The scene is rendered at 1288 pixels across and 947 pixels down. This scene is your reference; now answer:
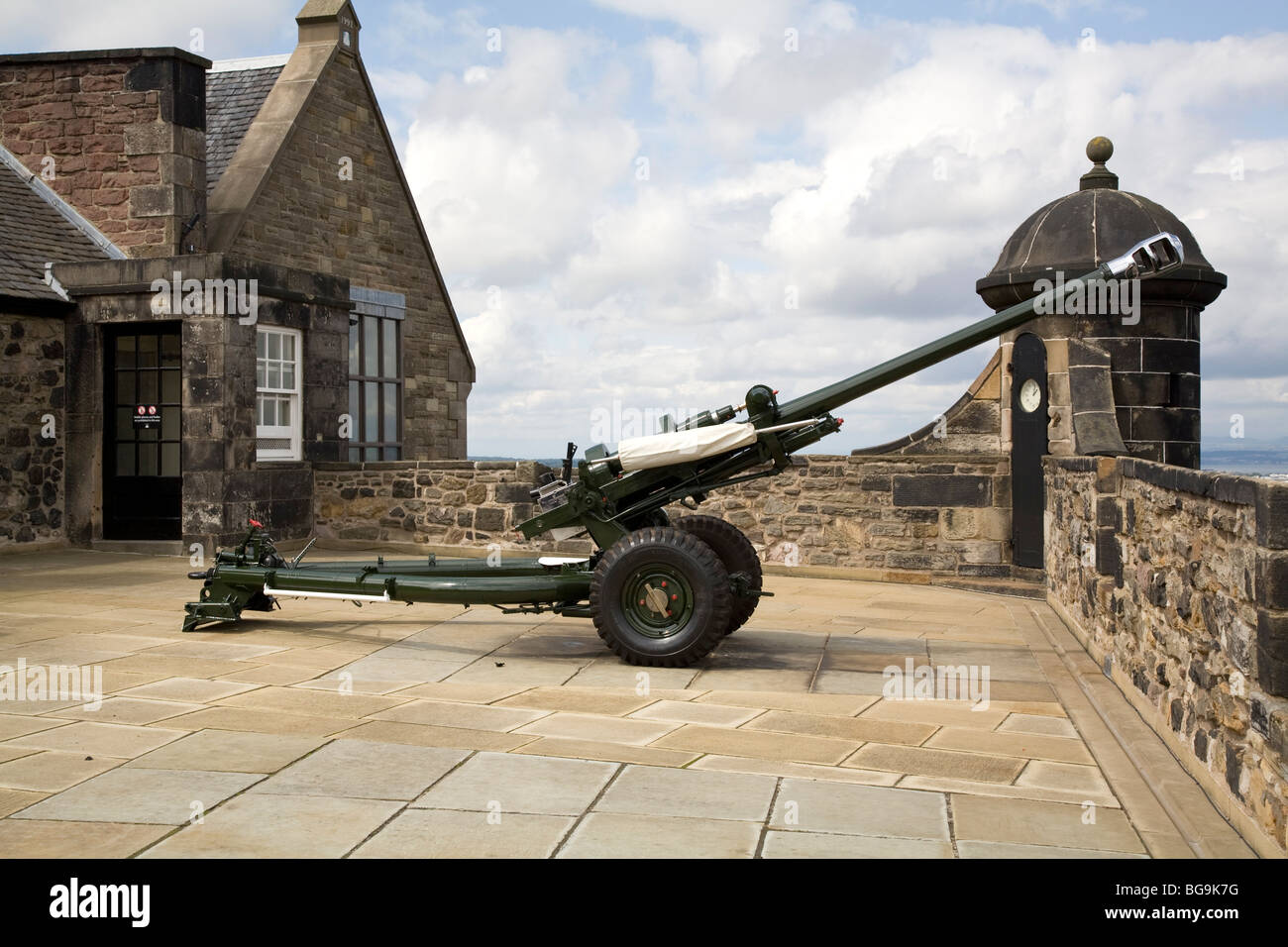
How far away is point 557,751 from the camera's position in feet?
16.7

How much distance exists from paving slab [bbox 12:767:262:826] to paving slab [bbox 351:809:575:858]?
2.49 feet

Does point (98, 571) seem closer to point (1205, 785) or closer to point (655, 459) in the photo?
point (655, 459)

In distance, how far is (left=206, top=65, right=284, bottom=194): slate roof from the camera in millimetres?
16500

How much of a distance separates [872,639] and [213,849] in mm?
5325

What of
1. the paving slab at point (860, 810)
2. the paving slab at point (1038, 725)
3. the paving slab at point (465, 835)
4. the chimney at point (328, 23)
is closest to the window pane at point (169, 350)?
the chimney at point (328, 23)

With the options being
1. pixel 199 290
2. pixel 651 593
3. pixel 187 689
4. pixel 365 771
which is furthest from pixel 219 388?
pixel 365 771

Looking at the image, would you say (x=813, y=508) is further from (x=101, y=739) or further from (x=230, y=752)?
(x=101, y=739)

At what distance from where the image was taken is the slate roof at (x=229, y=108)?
650 inches

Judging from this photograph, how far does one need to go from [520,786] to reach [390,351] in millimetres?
14773

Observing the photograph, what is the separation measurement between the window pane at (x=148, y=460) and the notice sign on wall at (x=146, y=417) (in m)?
0.23

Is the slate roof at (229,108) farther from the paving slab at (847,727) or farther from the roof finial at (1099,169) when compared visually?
the paving slab at (847,727)

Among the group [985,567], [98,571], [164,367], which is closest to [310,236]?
[164,367]

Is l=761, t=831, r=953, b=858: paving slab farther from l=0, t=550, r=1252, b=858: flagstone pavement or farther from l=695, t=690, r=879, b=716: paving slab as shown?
l=695, t=690, r=879, b=716: paving slab

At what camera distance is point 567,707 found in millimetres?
6008
